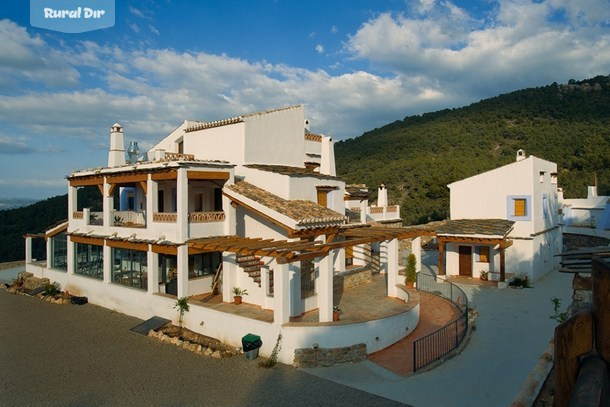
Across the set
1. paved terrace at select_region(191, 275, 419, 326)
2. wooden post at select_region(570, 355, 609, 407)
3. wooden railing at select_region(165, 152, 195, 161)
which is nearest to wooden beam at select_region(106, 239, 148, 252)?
paved terrace at select_region(191, 275, 419, 326)

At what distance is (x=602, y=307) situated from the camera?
5.18ft

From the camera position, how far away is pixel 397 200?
51.9 meters

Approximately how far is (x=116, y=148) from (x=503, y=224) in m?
22.1

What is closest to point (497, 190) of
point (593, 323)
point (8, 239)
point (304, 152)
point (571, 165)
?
point (304, 152)

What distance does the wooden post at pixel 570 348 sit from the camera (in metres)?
1.66

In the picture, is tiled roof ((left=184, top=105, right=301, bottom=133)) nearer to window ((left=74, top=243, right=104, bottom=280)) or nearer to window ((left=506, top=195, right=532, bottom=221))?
window ((left=74, top=243, right=104, bottom=280))

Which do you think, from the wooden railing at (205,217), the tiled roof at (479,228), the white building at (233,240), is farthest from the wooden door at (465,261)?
the wooden railing at (205,217)

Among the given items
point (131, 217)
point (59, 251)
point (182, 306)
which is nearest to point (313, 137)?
point (131, 217)

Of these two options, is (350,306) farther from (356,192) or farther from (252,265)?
(356,192)

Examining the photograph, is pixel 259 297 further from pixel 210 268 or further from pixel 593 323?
pixel 593 323

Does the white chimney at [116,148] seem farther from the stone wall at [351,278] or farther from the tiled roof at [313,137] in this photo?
the stone wall at [351,278]

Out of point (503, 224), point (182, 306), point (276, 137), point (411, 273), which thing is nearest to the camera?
point (182, 306)

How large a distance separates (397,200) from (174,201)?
36048mm

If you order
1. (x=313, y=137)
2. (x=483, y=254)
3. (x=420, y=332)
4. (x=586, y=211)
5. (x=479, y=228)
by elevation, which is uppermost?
(x=313, y=137)
